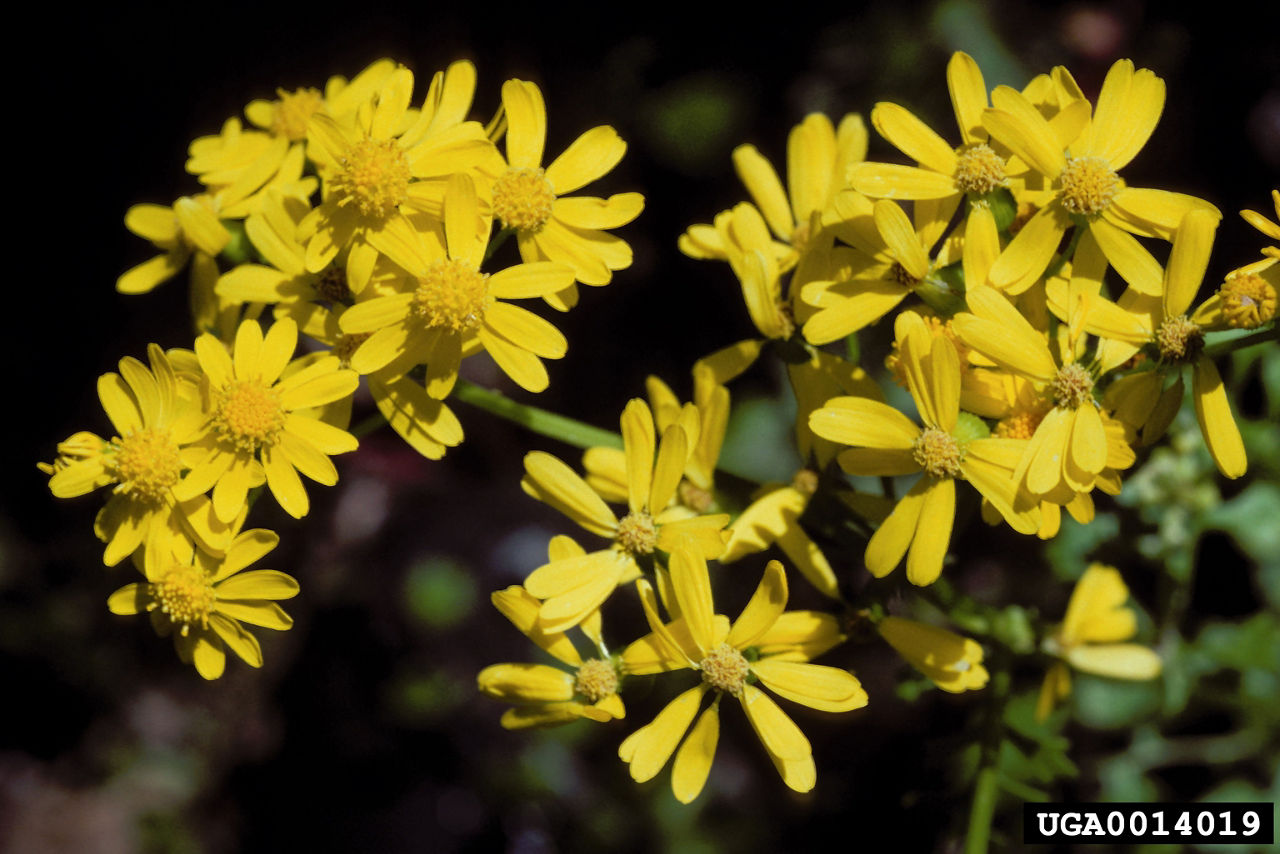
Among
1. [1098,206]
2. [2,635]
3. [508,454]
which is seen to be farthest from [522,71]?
[2,635]

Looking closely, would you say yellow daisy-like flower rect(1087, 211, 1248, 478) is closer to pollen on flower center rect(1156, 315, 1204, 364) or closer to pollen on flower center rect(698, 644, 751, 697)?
pollen on flower center rect(1156, 315, 1204, 364)

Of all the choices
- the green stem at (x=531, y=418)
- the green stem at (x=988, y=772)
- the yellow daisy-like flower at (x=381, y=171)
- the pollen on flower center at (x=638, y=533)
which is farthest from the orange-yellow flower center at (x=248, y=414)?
the green stem at (x=988, y=772)

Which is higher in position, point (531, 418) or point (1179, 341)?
point (1179, 341)

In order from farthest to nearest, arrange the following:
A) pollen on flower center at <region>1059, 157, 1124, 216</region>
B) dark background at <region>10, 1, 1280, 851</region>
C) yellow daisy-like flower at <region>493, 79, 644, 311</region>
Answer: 1. dark background at <region>10, 1, 1280, 851</region>
2. yellow daisy-like flower at <region>493, 79, 644, 311</region>
3. pollen on flower center at <region>1059, 157, 1124, 216</region>

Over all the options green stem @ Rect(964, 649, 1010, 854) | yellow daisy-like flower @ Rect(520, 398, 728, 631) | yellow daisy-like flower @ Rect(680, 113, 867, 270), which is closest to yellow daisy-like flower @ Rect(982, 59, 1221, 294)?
yellow daisy-like flower @ Rect(680, 113, 867, 270)

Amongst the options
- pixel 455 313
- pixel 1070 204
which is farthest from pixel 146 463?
pixel 1070 204

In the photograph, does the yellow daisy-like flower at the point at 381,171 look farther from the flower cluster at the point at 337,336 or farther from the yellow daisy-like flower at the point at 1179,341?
the yellow daisy-like flower at the point at 1179,341

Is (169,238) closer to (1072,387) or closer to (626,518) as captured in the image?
(626,518)
